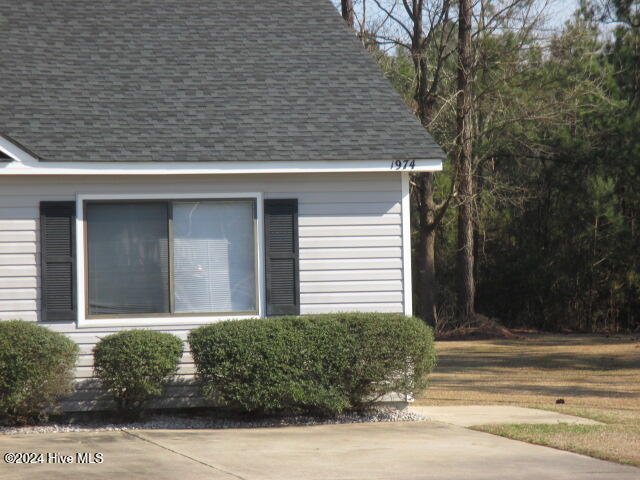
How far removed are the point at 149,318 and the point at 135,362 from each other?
3.06 ft

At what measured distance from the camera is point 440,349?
853 inches

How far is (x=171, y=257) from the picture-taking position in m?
10.7

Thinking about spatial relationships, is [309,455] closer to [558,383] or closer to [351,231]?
[351,231]

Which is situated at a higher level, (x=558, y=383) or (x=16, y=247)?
(x=16, y=247)

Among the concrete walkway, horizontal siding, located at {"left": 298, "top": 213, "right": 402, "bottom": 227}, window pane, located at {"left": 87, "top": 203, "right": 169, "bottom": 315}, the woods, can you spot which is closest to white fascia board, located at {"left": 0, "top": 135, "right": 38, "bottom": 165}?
window pane, located at {"left": 87, "top": 203, "right": 169, "bottom": 315}

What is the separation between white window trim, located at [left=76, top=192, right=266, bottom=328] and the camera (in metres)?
10.4

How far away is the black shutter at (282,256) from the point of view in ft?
35.2

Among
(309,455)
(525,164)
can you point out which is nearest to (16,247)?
(309,455)

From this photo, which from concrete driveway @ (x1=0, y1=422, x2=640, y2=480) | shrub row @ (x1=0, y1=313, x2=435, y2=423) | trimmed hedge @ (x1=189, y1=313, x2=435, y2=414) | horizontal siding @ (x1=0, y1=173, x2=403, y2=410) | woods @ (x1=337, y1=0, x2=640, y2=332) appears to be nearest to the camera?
concrete driveway @ (x1=0, y1=422, x2=640, y2=480)

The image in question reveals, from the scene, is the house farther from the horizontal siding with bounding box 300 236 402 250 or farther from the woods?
the woods

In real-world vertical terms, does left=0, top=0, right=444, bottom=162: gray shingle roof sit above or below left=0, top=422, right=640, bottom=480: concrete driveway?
above

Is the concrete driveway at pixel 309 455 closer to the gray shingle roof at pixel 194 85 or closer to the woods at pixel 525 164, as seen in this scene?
the gray shingle roof at pixel 194 85

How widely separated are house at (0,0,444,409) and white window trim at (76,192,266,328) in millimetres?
15

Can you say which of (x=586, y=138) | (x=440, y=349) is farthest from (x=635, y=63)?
(x=440, y=349)
